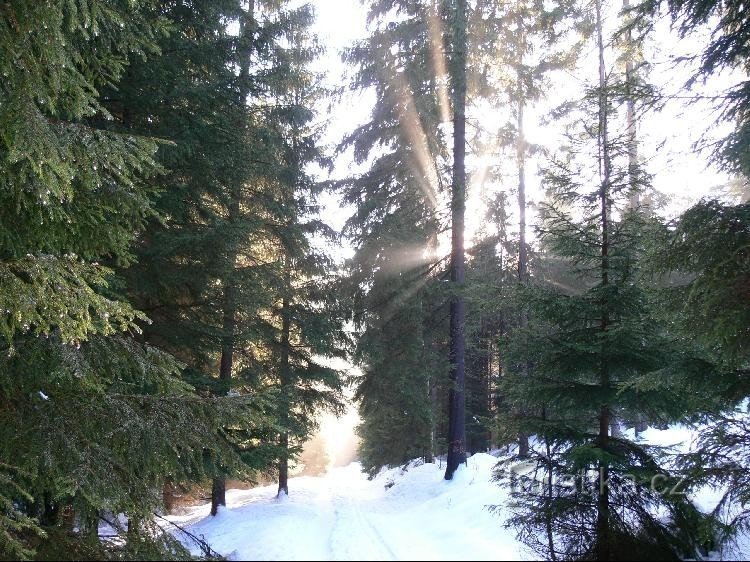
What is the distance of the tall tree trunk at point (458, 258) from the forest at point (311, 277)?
8 centimetres

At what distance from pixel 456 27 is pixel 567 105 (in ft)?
22.0

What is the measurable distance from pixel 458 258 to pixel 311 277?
5.23 m

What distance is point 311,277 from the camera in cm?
1645

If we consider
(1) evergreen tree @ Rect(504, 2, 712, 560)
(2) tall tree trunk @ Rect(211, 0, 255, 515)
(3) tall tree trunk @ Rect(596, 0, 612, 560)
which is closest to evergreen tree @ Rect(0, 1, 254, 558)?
(2) tall tree trunk @ Rect(211, 0, 255, 515)

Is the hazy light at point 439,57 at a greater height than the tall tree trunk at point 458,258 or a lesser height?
greater

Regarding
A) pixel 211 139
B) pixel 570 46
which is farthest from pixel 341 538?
pixel 570 46

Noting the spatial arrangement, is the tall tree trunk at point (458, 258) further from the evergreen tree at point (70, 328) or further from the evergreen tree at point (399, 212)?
the evergreen tree at point (70, 328)

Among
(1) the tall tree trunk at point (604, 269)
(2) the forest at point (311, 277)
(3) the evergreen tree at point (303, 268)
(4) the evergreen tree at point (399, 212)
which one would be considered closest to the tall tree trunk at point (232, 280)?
(2) the forest at point (311, 277)

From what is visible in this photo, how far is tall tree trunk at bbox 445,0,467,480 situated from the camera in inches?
532

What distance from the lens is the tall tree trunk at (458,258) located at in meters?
13.5

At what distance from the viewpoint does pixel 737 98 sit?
229 inches

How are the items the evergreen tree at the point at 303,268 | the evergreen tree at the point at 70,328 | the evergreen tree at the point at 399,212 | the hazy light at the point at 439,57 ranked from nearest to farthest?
the evergreen tree at the point at 70,328, the evergreen tree at the point at 303,268, the hazy light at the point at 439,57, the evergreen tree at the point at 399,212

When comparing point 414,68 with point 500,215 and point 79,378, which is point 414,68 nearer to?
point 500,215

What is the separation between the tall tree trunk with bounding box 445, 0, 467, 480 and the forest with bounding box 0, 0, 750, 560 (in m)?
0.08
